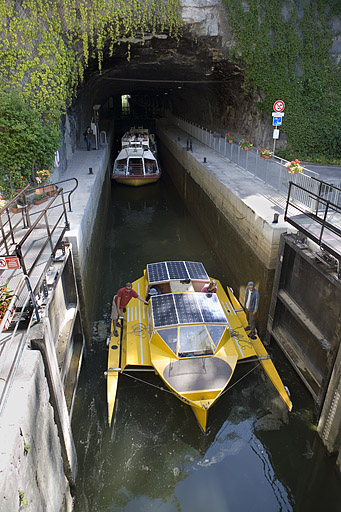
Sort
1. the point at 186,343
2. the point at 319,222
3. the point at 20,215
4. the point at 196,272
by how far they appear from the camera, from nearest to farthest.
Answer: the point at 319,222 → the point at 186,343 → the point at 196,272 → the point at 20,215

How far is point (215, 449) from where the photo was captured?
6.91 meters

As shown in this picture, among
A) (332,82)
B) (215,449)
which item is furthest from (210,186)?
(215,449)

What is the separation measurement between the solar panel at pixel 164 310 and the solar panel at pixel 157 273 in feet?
2.16

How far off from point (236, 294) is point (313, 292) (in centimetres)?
401

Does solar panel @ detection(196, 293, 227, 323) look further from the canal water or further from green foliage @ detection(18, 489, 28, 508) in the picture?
green foliage @ detection(18, 489, 28, 508)

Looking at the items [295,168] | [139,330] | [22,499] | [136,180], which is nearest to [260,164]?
[295,168]

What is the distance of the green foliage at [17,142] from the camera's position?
1149 cm

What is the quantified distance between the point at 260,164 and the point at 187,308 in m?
8.96

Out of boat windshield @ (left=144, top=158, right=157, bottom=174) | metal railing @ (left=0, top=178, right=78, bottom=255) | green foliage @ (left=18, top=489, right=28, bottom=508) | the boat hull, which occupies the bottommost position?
the boat hull

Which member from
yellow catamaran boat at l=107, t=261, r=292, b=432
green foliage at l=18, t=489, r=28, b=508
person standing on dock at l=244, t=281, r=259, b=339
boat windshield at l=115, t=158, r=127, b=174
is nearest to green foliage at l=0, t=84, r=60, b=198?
yellow catamaran boat at l=107, t=261, r=292, b=432

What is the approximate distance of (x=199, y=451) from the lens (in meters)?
6.86

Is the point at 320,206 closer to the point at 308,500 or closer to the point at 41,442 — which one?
the point at 308,500

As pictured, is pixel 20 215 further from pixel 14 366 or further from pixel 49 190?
pixel 14 366

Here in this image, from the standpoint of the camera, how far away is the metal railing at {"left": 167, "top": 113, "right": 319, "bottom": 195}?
1179cm
